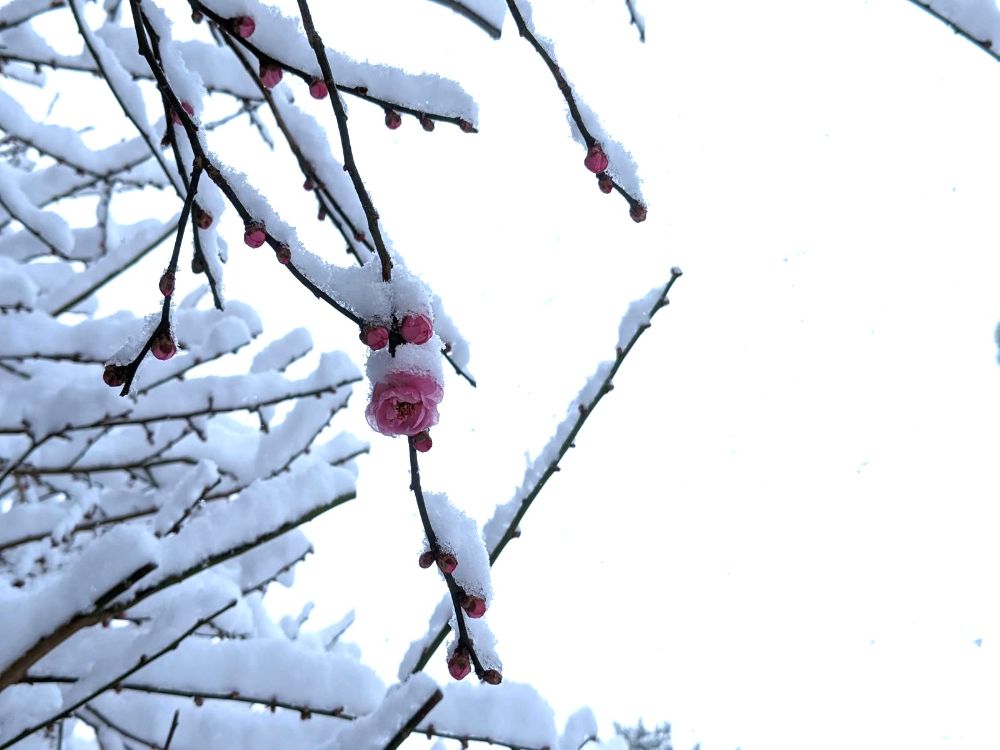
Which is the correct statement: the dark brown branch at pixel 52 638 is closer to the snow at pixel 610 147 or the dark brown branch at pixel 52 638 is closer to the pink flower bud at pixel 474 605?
the pink flower bud at pixel 474 605

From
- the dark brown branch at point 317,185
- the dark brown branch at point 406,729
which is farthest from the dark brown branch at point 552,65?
the dark brown branch at point 406,729

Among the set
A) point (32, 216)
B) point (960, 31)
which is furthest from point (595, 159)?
point (32, 216)

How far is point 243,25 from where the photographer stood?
1051mm

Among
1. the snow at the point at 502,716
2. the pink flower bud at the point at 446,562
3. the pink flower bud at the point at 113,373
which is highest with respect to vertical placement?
the pink flower bud at the point at 113,373

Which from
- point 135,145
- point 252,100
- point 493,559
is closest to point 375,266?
point 493,559

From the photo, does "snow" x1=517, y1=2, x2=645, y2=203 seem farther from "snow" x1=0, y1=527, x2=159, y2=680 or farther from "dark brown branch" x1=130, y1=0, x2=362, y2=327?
"snow" x1=0, y1=527, x2=159, y2=680

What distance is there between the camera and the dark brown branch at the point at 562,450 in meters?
1.15

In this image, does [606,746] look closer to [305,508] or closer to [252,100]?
[305,508]

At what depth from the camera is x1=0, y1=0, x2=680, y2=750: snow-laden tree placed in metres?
0.87

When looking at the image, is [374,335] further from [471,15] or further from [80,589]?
[471,15]

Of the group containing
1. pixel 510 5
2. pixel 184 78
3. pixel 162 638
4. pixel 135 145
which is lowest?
pixel 162 638

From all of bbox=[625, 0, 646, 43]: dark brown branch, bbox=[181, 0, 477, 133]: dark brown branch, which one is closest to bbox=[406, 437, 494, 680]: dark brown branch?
bbox=[181, 0, 477, 133]: dark brown branch

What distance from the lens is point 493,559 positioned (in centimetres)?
118

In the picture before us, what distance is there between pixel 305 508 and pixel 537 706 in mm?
484
